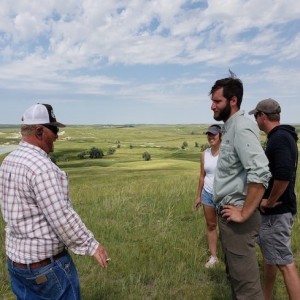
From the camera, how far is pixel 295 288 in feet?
13.6

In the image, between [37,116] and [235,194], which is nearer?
[37,116]

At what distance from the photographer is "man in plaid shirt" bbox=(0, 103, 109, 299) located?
2764 mm

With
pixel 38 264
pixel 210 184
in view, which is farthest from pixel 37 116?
pixel 210 184

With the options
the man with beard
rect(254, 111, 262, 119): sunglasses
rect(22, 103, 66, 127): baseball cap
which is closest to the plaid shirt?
rect(22, 103, 66, 127): baseball cap

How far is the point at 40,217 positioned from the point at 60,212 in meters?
Answer: 0.20

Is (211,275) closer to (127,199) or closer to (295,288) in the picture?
(295,288)

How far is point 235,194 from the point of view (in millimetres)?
3535

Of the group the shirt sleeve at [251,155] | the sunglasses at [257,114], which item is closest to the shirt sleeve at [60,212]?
the shirt sleeve at [251,155]

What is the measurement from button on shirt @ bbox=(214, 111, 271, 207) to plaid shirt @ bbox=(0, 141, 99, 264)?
4.54 ft

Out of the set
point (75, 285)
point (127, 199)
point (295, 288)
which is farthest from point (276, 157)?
point (127, 199)

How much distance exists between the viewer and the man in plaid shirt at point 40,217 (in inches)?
109

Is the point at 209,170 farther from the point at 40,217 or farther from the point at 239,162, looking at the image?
the point at 40,217

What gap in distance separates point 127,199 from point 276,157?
6.57m

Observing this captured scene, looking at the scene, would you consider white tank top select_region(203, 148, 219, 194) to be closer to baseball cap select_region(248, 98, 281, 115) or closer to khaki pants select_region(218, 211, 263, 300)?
baseball cap select_region(248, 98, 281, 115)
